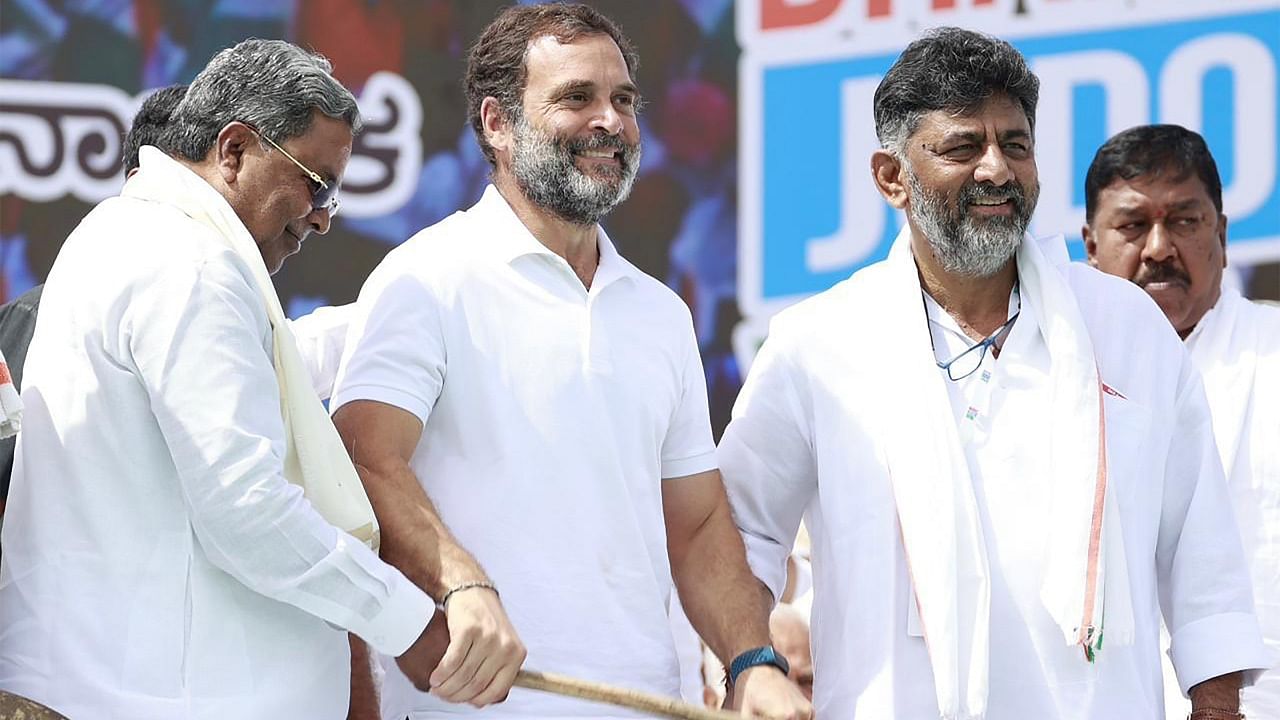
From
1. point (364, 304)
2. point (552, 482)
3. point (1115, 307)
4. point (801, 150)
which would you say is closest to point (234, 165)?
point (364, 304)

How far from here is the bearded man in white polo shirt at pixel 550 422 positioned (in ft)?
9.96

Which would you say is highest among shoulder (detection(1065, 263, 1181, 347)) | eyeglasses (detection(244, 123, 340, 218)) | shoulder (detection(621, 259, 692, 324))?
eyeglasses (detection(244, 123, 340, 218))

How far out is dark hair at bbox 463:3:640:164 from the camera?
3371 millimetres

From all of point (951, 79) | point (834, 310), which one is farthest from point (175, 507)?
point (951, 79)

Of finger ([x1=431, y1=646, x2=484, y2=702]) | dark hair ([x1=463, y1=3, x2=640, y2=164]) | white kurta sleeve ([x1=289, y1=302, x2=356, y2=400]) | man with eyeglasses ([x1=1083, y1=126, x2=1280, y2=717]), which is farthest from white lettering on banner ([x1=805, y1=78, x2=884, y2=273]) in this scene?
finger ([x1=431, y1=646, x2=484, y2=702])

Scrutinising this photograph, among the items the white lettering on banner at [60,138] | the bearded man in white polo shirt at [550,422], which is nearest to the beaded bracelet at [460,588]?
the bearded man in white polo shirt at [550,422]

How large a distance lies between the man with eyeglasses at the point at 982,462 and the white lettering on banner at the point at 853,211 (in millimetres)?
1931

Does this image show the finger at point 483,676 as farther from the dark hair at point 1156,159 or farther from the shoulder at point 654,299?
the dark hair at point 1156,159

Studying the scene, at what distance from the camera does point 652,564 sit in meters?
3.20

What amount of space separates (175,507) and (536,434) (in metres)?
0.63

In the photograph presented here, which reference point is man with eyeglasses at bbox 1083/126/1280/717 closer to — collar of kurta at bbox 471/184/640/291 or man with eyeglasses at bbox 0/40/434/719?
collar of kurta at bbox 471/184/640/291

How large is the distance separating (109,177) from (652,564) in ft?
8.80

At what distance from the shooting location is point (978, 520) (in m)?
3.21

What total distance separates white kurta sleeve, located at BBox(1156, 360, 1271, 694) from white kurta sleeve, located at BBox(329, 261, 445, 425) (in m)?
1.31
